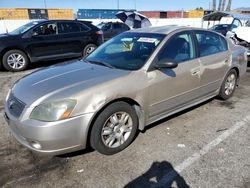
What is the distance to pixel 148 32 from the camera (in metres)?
3.96

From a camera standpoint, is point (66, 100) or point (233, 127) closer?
point (66, 100)

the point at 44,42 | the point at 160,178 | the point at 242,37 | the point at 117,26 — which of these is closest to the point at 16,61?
the point at 44,42

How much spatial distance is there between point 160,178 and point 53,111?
1.37 meters

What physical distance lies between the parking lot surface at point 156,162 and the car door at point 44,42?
4.64 metres

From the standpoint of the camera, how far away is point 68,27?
8852 mm

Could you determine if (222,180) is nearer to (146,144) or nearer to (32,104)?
(146,144)

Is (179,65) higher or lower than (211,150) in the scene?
higher

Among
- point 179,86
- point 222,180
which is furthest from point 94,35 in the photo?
point 222,180

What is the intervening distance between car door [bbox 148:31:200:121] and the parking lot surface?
419 millimetres

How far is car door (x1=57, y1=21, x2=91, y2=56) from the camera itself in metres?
8.68

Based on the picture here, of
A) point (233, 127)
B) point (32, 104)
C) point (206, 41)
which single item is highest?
point (206, 41)

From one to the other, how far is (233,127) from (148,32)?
6.60ft

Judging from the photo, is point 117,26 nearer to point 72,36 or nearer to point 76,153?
point 72,36

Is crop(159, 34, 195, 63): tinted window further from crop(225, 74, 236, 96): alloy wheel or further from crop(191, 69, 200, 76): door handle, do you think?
crop(225, 74, 236, 96): alloy wheel
